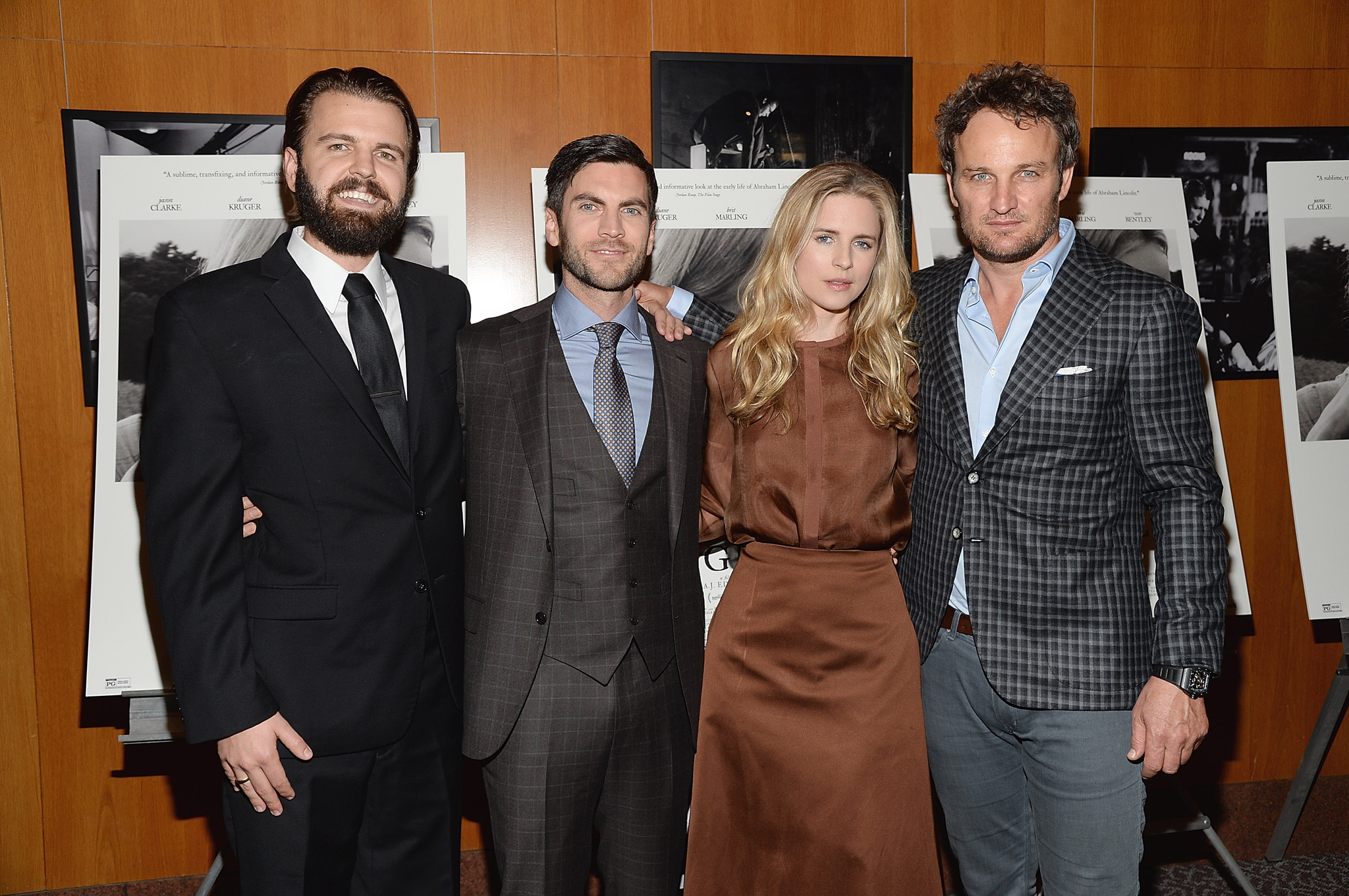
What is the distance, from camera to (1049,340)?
6.17 feet

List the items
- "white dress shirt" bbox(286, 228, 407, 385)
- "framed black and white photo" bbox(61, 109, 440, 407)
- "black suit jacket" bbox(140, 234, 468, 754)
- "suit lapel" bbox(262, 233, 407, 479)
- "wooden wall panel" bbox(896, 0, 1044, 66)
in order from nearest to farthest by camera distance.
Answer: "black suit jacket" bbox(140, 234, 468, 754) → "suit lapel" bbox(262, 233, 407, 479) → "white dress shirt" bbox(286, 228, 407, 385) → "framed black and white photo" bbox(61, 109, 440, 407) → "wooden wall panel" bbox(896, 0, 1044, 66)

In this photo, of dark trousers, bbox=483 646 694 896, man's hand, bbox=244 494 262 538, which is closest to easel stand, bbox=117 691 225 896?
man's hand, bbox=244 494 262 538

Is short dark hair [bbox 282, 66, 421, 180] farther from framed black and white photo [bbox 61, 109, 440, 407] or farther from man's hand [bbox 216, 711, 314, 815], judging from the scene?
man's hand [bbox 216, 711, 314, 815]

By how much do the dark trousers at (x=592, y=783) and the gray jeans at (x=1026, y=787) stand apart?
2.13 ft

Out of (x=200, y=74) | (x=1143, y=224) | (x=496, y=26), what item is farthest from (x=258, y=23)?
(x=1143, y=224)

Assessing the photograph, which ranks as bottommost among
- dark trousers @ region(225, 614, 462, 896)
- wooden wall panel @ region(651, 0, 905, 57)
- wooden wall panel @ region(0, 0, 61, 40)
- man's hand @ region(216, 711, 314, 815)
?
dark trousers @ region(225, 614, 462, 896)

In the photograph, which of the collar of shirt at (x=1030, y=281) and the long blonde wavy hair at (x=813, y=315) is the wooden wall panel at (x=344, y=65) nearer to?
the long blonde wavy hair at (x=813, y=315)

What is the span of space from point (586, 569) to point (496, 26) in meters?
2.01

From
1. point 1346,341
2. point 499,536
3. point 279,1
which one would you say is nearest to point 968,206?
point 499,536

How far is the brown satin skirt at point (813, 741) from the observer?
6.47 ft

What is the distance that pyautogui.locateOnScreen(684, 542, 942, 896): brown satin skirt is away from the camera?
6.47ft

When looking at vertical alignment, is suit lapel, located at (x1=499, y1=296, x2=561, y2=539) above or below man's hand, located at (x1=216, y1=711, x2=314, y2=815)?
above

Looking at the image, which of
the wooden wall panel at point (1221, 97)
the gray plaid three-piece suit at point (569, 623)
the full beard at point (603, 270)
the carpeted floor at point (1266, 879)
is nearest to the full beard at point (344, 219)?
the gray plaid three-piece suit at point (569, 623)

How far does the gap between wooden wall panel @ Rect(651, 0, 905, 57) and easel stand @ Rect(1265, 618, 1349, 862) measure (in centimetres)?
261
